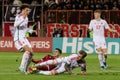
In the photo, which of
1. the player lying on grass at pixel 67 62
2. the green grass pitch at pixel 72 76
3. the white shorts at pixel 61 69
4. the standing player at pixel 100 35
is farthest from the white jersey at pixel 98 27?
the white shorts at pixel 61 69

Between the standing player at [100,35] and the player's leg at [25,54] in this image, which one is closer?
the player's leg at [25,54]

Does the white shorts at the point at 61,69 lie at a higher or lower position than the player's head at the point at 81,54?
lower

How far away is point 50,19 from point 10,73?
15.7 metres

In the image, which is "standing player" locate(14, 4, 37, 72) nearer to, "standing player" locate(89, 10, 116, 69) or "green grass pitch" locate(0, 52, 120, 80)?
"green grass pitch" locate(0, 52, 120, 80)

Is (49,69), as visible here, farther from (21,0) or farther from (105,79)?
(21,0)

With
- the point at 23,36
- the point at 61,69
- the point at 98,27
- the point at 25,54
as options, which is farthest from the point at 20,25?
the point at 98,27

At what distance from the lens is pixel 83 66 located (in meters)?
17.3

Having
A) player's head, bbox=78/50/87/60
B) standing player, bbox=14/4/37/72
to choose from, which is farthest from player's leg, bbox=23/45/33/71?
player's head, bbox=78/50/87/60

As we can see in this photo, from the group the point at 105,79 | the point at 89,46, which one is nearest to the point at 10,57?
the point at 89,46

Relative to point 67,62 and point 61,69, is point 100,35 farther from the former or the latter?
point 67,62

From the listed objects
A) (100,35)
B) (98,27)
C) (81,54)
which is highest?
(98,27)

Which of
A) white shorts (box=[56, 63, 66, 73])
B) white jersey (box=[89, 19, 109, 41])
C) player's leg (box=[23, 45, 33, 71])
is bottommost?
white shorts (box=[56, 63, 66, 73])

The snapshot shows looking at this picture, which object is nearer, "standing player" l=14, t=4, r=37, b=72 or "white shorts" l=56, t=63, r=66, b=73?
"white shorts" l=56, t=63, r=66, b=73

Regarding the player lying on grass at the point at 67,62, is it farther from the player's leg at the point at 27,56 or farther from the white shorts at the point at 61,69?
the player's leg at the point at 27,56
